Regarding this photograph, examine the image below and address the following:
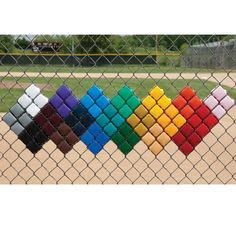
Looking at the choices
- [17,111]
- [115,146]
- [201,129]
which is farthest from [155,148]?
[115,146]

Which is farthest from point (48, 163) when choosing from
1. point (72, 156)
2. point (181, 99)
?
point (181, 99)

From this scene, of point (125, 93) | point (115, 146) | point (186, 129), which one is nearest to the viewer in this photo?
point (125, 93)

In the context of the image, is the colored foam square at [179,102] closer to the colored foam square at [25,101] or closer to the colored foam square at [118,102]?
the colored foam square at [118,102]

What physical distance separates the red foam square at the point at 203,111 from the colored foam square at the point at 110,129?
1.57ft

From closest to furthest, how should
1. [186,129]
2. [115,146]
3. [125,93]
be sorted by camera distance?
1. [125,93]
2. [186,129]
3. [115,146]

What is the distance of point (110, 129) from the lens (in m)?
2.25

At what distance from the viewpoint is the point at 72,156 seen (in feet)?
14.3

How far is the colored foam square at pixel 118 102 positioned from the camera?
2227mm

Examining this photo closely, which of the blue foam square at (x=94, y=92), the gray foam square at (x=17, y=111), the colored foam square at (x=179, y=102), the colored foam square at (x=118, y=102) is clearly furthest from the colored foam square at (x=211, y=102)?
the gray foam square at (x=17, y=111)

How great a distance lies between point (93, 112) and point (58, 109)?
0.19 meters

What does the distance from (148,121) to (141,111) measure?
0.07 m

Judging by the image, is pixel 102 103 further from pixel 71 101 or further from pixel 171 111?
pixel 171 111

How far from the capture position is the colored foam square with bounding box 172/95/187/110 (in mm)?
2281

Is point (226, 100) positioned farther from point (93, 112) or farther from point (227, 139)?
point (227, 139)
